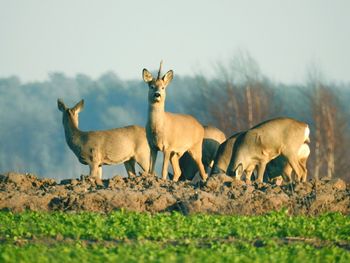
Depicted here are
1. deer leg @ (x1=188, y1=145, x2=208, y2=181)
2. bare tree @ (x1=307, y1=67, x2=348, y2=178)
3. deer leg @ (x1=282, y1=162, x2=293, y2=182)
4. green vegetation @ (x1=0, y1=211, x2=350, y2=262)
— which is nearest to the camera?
green vegetation @ (x1=0, y1=211, x2=350, y2=262)

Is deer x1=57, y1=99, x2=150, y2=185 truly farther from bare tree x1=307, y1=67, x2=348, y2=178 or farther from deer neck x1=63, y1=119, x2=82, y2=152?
bare tree x1=307, y1=67, x2=348, y2=178

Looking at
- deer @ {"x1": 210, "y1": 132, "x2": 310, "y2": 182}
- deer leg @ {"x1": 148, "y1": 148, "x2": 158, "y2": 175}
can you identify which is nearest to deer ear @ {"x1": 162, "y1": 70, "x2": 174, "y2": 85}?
deer leg @ {"x1": 148, "y1": 148, "x2": 158, "y2": 175}

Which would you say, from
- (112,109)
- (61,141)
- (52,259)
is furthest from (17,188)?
(112,109)

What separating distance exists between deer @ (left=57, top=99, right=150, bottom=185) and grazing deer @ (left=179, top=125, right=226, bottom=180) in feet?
3.43

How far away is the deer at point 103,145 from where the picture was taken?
26922 mm

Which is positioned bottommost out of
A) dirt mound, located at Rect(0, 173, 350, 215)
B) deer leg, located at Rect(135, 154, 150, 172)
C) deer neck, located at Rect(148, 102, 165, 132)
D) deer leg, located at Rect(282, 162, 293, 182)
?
dirt mound, located at Rect(0, 173, 350, 215)

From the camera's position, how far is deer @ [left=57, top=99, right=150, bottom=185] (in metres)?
26.9

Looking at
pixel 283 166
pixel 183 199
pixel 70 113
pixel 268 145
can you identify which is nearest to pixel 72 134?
pixel 70 113

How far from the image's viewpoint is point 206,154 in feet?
94.6

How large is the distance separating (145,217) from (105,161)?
9.83 m

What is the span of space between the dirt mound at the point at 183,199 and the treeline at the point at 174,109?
24503mm

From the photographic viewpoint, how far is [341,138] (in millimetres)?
59000

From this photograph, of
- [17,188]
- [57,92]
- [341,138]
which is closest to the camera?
[17,188]

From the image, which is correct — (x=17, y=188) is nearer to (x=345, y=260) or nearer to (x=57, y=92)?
(x=345, y=260)
